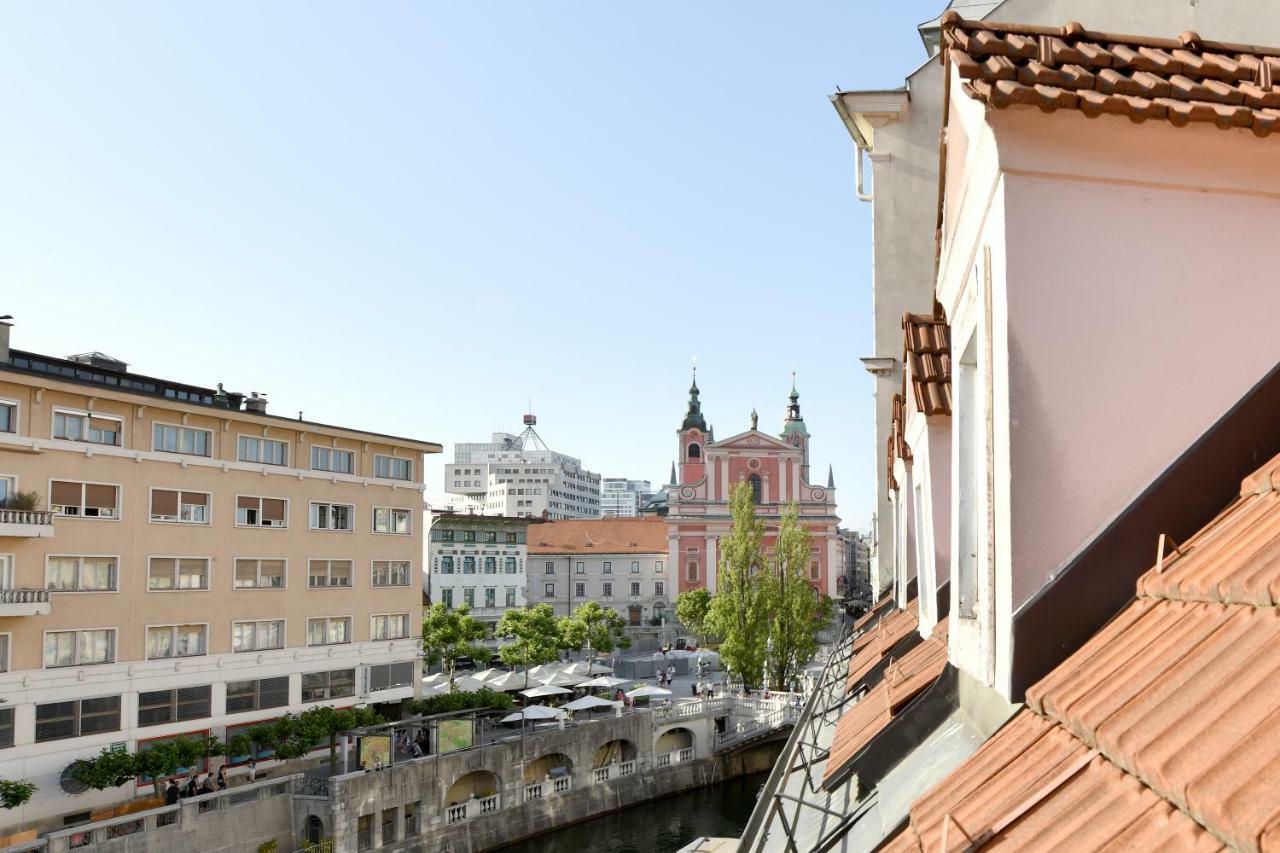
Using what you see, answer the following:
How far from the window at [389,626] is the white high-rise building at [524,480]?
127 metres

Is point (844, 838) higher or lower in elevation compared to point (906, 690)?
lower

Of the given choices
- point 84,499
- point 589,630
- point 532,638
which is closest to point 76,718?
point 84,499

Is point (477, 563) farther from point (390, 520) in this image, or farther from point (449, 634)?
point (390, 520)

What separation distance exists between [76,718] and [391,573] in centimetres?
1276

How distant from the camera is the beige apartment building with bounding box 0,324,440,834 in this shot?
28.0 metres

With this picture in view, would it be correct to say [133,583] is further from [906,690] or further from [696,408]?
[696,408]

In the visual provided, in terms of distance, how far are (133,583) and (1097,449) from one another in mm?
32323

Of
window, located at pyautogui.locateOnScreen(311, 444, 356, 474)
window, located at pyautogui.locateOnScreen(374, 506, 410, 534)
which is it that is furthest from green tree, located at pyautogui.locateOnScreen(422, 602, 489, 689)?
window, located at pyautogui.locateOnScreen(311, 444, 356, 474)

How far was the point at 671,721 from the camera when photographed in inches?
1737

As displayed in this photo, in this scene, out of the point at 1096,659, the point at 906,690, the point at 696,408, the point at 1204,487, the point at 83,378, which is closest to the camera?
the point at 1096,659

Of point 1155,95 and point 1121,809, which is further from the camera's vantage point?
point 1155,95

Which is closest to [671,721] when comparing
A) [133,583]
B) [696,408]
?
[133,583]

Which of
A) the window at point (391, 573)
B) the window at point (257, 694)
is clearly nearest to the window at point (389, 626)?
the window at point (391, 573)

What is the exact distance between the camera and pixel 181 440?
1291 inches
